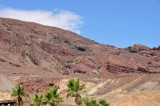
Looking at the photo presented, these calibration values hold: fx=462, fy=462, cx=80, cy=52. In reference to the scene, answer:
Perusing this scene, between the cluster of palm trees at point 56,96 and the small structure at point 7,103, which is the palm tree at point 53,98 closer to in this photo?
the cluster of palm trees at point 56,96

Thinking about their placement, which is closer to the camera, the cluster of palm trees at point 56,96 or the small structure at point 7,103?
the cluster of palm trees at point 56,96

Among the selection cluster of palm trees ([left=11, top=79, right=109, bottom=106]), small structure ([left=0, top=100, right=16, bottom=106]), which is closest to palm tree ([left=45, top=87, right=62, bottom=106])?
cluster of palm trees ([left=11, top=79, right=109, bottom=106])

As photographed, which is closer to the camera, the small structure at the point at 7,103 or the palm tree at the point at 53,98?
the palm tree at the point at 53,98

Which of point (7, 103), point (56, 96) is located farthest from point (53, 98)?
point (7, 103)

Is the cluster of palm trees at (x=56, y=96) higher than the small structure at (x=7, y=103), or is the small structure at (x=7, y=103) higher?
the cluster of palm trees at (x=56, y=96)

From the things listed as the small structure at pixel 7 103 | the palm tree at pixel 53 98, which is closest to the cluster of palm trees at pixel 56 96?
the palm tree at pixel 53 98

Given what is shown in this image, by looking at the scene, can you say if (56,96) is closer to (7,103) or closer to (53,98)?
(53,98)

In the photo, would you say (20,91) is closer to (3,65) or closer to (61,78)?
(61,78)

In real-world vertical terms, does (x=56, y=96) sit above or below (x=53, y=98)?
above

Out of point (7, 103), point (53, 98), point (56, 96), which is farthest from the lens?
point (7, 103)

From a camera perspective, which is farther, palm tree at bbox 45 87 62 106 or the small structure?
the small structure

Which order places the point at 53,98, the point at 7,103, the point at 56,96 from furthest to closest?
1. the point at 7,103
2. the point at 56,96
3. the point at 53,98

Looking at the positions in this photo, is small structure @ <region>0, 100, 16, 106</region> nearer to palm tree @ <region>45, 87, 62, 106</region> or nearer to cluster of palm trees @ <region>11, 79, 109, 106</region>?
cluster of palm trees @ <region>11, 79, 109, 106</region>

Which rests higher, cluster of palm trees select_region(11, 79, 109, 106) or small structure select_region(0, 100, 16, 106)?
cluster of palm trees select_region(11, 79, 109, 106)
